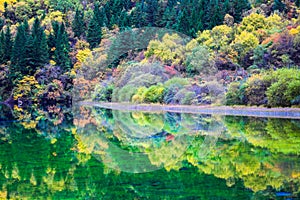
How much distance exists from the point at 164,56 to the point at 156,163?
33610mm

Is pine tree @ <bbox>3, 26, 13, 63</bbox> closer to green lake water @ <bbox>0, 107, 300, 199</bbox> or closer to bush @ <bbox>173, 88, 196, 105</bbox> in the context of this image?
bush @ <bbox>173, 88, 196, 105</bbox>

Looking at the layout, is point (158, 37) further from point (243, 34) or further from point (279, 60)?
point (279, 60)

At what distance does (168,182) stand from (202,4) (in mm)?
45978

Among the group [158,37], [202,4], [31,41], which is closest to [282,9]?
[202,4]

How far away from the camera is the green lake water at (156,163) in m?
9.38

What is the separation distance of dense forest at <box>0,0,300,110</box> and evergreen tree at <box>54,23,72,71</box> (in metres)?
0.09

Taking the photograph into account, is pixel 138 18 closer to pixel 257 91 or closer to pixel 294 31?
pixel 294 31

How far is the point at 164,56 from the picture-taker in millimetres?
46031

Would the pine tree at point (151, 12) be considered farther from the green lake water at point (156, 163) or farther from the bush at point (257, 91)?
the green lake water at point (156, 163)

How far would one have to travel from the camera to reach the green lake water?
30.8ft

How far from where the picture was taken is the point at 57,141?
17922 mm

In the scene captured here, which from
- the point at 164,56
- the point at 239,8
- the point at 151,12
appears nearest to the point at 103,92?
the point at 164,56

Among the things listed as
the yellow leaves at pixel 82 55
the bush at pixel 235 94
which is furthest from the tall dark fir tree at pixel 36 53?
the bush at pixel 235 94

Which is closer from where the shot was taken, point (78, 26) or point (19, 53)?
point (19, 53)
